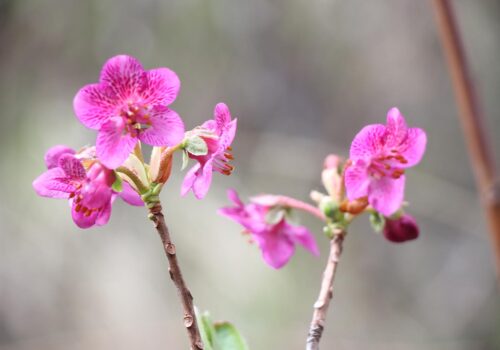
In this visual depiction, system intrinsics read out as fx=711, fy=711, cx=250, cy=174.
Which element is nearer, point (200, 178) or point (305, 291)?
point (200, 178)

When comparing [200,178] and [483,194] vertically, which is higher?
[483,194]

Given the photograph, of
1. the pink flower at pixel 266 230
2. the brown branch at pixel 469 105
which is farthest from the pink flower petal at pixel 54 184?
the brown branch at pixel 469 105

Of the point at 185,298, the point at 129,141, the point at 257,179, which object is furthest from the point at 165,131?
the point at 257,179

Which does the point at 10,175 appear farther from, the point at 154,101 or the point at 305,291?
the point at 154,101

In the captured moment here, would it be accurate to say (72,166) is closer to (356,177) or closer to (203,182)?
(203,182)

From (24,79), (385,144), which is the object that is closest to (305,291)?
(24,79)

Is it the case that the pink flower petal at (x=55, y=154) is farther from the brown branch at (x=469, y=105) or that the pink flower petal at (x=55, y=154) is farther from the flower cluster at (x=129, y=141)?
the brown branch at (x=469, y=105)

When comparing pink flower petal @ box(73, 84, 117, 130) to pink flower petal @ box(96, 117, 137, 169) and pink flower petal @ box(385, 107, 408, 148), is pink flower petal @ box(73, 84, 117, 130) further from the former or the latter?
pink flower petal @ box(385, 107, 408, 148)
